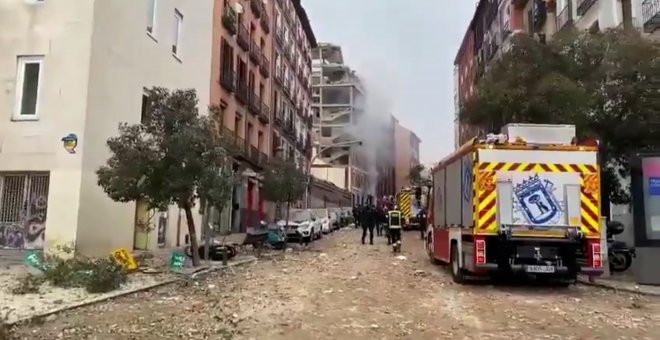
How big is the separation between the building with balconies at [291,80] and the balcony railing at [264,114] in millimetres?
1953

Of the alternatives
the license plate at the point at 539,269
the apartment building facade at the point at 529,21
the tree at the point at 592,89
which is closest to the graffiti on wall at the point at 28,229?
the license plate at the point at 539,269

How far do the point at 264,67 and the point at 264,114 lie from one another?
3.08 m

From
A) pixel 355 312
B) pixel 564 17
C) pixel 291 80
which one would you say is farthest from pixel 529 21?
pixel 355 312

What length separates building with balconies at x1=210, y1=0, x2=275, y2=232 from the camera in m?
29.8

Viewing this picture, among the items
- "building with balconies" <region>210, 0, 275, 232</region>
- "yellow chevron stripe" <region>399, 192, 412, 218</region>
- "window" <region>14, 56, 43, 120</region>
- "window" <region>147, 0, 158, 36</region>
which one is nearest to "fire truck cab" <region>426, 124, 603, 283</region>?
"window" <region>14, 56, 43, 120</region>

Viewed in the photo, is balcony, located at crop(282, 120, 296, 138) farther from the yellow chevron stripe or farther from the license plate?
the license plate

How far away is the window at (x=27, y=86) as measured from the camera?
16016mm

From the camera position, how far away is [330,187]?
202 feet

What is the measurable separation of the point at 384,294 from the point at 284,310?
8.00 feet

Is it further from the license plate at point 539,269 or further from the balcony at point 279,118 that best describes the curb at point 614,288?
the balcony at point 279,118

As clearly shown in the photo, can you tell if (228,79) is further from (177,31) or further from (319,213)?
(319,213)

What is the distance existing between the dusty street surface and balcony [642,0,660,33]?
9.93 meters

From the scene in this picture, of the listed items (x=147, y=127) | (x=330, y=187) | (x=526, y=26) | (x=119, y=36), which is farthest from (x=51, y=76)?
(x=330, y=187)

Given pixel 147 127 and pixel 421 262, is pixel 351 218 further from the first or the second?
pixel 147 127
